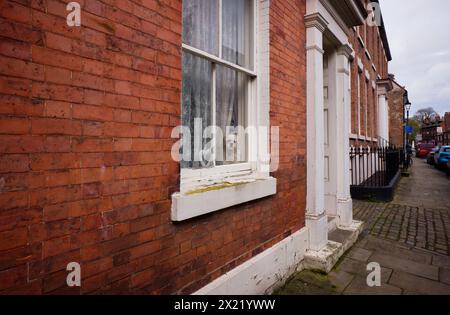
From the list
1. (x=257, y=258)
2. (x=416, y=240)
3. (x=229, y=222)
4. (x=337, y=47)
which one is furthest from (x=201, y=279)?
(x=337, y=47)

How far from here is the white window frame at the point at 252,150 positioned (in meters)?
2.48

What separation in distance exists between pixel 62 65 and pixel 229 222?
180 centimetres

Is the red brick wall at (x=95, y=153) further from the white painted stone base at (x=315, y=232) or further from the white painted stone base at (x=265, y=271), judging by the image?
the white painted stone base at (x=315, y=232)

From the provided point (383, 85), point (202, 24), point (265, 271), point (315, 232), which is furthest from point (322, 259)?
point (383, 85)

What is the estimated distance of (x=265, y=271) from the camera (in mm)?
3080

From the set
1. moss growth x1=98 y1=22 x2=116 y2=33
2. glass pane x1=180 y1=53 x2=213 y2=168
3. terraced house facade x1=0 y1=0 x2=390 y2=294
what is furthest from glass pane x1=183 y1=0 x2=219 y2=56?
moss growth x1=98 y1=22 x2=116 y2=33

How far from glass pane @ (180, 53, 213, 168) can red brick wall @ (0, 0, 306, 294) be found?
327mm

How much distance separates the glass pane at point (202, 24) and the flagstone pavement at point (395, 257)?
2.66 metres

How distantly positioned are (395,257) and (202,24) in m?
4.03

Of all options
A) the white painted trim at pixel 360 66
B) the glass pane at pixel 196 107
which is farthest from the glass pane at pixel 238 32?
the white painted trim at pixel 360 66

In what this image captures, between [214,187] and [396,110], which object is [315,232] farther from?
[396,110]

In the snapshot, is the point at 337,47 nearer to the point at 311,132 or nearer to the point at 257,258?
the point at 311,132

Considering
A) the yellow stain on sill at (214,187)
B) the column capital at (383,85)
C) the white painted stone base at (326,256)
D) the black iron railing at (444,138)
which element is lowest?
the white painted stone base at (326,256)

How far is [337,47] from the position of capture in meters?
5.30
